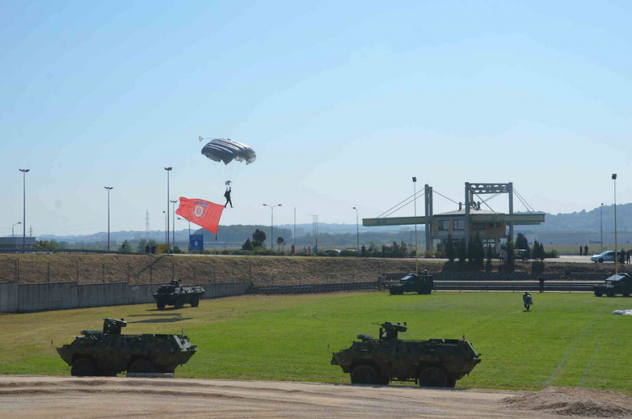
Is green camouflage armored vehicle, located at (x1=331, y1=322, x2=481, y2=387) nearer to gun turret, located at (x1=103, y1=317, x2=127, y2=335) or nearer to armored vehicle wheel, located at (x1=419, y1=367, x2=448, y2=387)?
armored vehicle wheel, located at (x1=419, y1=367, x2=448, y2=387)

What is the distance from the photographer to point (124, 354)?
2292cm

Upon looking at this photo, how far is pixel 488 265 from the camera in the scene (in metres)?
81.5

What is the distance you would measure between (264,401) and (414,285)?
46084mm

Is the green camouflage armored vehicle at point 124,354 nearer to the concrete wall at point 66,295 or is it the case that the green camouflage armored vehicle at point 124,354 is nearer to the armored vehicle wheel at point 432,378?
the armored vehicle wheel at point 432,378

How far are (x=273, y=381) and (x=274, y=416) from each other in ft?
16.5

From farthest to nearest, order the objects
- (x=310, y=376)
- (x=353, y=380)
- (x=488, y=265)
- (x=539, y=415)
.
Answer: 1. (x=488, y=265)
2. (x=310, y=376)
3. (x=353, y=380)
4. (x=539, y=415)

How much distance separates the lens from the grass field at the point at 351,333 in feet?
76.3

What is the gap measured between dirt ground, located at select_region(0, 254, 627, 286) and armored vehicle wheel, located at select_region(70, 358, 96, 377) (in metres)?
32.2

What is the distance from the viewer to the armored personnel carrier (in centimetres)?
5188

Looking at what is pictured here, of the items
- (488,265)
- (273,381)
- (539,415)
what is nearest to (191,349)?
(273,381)

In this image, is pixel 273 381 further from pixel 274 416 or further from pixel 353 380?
pixel 274 416

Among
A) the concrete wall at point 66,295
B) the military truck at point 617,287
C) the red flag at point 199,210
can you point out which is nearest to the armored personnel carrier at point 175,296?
the concrete wall at point 66,295

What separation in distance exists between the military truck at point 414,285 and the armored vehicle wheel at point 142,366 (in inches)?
1643

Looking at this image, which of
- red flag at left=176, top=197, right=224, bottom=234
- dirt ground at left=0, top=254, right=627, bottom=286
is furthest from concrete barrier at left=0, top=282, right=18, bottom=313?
red flag at left=176, top=197, right=224, bottom=234
